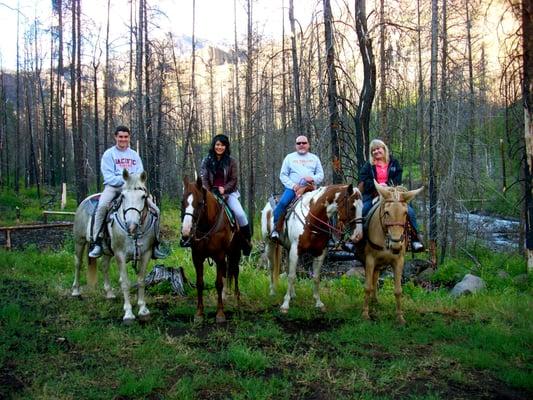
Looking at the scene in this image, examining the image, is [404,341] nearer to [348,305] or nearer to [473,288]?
[348,305]

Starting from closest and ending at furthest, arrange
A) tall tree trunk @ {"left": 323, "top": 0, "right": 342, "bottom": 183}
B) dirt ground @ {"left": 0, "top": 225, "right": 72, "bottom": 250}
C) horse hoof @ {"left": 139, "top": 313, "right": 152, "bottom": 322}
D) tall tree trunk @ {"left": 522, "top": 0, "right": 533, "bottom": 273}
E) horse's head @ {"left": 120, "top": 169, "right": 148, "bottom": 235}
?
tall tree trunk @ {"left": 522, "top": 0, "right": 533, "bottom": 273}
horse's head @ {"left": 120, "top": 169, "right": 148, "bottom": 235}
horse hoof @ {"left": 139, "top": 313, "right": 152, "bottom": 322}
tall tree trunk @ {"left": 323, "top": 0, "right": 342, "bottom": 183}
dirt ground @ {"left": 0, "top": 225, "right": 72, "bottom": 250}

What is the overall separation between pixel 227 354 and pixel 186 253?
805 centimetres

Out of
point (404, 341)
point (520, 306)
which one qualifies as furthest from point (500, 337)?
point (520, 306)

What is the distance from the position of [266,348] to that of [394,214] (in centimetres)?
250

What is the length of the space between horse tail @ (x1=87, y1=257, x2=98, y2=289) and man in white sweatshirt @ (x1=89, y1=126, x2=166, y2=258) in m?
1.26

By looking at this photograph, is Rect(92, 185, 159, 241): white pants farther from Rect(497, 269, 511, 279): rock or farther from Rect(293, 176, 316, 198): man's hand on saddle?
Rect(497, 269, 511, 279): rock

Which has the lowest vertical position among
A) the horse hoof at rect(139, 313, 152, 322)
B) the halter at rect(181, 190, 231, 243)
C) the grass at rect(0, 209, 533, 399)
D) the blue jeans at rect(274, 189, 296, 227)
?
the grass at rect(0, 209, 533, 399)

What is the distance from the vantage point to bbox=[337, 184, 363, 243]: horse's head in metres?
6.61

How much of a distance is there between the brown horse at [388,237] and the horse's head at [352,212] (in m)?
0.32

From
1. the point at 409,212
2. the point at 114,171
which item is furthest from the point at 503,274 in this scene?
the point at 114,171

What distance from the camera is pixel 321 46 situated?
31.5 ft

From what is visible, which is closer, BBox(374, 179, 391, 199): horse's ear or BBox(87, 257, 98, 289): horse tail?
BBox(374, 179, 391, 199): horse's ear

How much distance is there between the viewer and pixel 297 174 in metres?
8.00

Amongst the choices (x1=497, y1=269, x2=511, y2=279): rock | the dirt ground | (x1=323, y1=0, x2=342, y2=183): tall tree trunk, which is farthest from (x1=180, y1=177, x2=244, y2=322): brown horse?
the dirt ground
